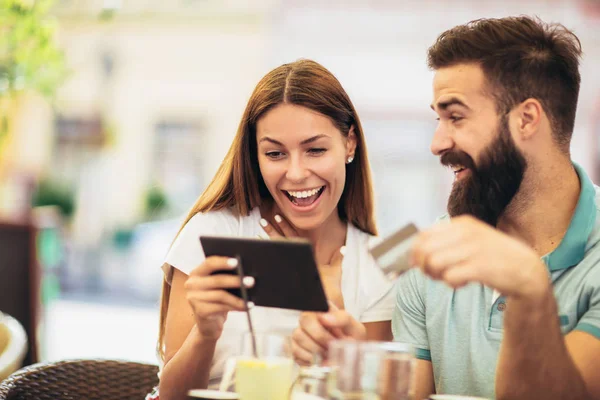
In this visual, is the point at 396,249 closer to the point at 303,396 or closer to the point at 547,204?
the point at 303,396

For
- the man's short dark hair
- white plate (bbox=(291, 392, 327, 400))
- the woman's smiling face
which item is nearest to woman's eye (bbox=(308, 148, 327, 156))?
the woman's smiling face

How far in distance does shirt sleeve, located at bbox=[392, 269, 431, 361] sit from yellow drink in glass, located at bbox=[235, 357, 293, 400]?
73cm

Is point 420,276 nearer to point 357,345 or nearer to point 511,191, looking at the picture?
point 511,191

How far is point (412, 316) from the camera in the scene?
2.06 metres

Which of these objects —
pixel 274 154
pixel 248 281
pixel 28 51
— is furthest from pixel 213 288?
pixel 28 51

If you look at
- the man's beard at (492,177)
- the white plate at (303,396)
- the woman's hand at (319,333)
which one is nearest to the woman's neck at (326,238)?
the man's beard at (492,177)

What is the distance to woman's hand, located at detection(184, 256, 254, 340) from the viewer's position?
1474 millimetres

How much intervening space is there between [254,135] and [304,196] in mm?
240

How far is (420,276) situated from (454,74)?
0.53 metres

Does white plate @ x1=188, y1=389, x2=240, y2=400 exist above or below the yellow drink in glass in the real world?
below

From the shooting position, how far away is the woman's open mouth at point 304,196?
7.01 feet

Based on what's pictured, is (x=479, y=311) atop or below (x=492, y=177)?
below

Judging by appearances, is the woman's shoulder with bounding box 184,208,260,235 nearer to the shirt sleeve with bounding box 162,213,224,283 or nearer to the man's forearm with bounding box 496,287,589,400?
the shirt sleeve with bounding box 162,213,224,283

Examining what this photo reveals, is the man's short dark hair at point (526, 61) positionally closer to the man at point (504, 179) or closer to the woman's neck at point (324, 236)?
the man at point (504, 179)
